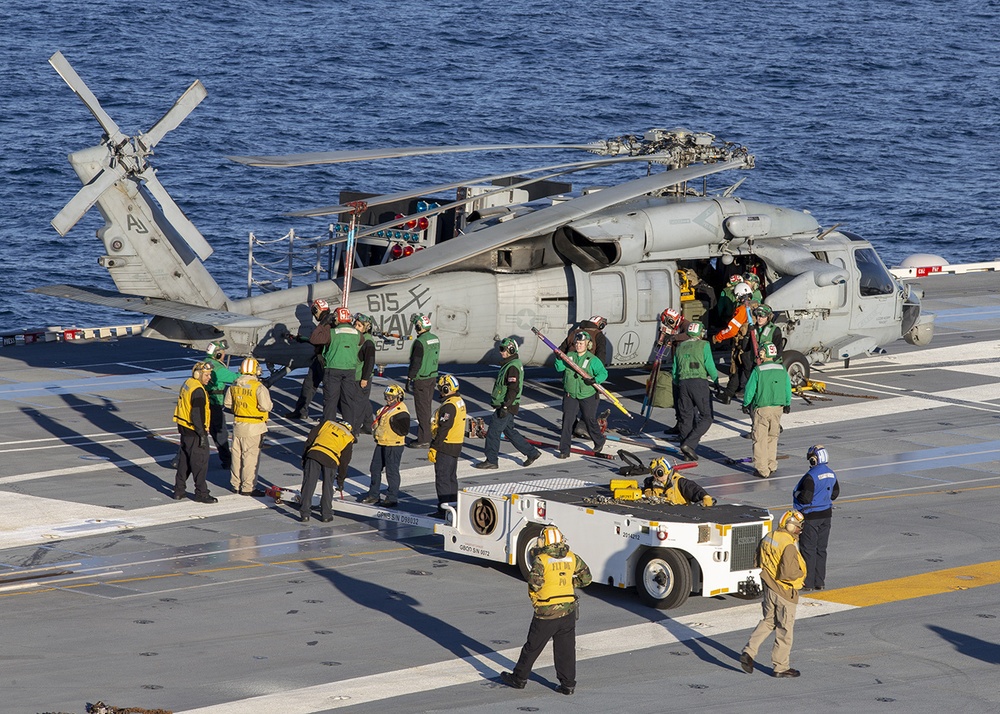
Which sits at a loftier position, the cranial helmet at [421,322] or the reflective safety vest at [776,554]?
the cranial helmet at [421,322]

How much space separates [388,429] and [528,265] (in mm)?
6764

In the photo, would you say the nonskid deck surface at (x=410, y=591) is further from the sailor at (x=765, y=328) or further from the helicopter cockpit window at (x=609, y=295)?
the helicopter cockpit window at (x=609, y=295)

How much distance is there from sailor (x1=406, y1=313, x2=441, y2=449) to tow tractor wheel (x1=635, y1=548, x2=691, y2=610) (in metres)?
7.59

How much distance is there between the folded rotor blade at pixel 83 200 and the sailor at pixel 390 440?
481 cm

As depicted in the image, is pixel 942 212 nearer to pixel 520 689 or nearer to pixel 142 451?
pixel 142 451

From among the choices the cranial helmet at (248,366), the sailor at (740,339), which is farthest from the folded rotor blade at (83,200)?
the sailor at (740,339)

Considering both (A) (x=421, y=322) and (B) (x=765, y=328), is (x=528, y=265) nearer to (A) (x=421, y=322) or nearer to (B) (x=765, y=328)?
(A) (x=421, y=322)

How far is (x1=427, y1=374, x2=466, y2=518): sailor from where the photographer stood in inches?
689

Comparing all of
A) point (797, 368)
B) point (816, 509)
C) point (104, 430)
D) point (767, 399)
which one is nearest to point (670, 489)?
point (816, 509)

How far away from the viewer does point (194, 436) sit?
1831cm

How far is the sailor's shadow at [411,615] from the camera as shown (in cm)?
1315

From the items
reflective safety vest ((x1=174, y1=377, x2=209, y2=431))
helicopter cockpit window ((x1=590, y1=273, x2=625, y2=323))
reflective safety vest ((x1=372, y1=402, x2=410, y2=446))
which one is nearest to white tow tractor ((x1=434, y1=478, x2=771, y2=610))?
reflective safety vest ((x1=372, y1=402, x2=410, y2=446))

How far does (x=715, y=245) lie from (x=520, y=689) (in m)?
13.7

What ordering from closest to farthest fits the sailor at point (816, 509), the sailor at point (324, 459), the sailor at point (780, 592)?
1. the sailor at point (780, 592)
2. the sailor at point (816, 509)
3. the sailor at point (324, 459)
